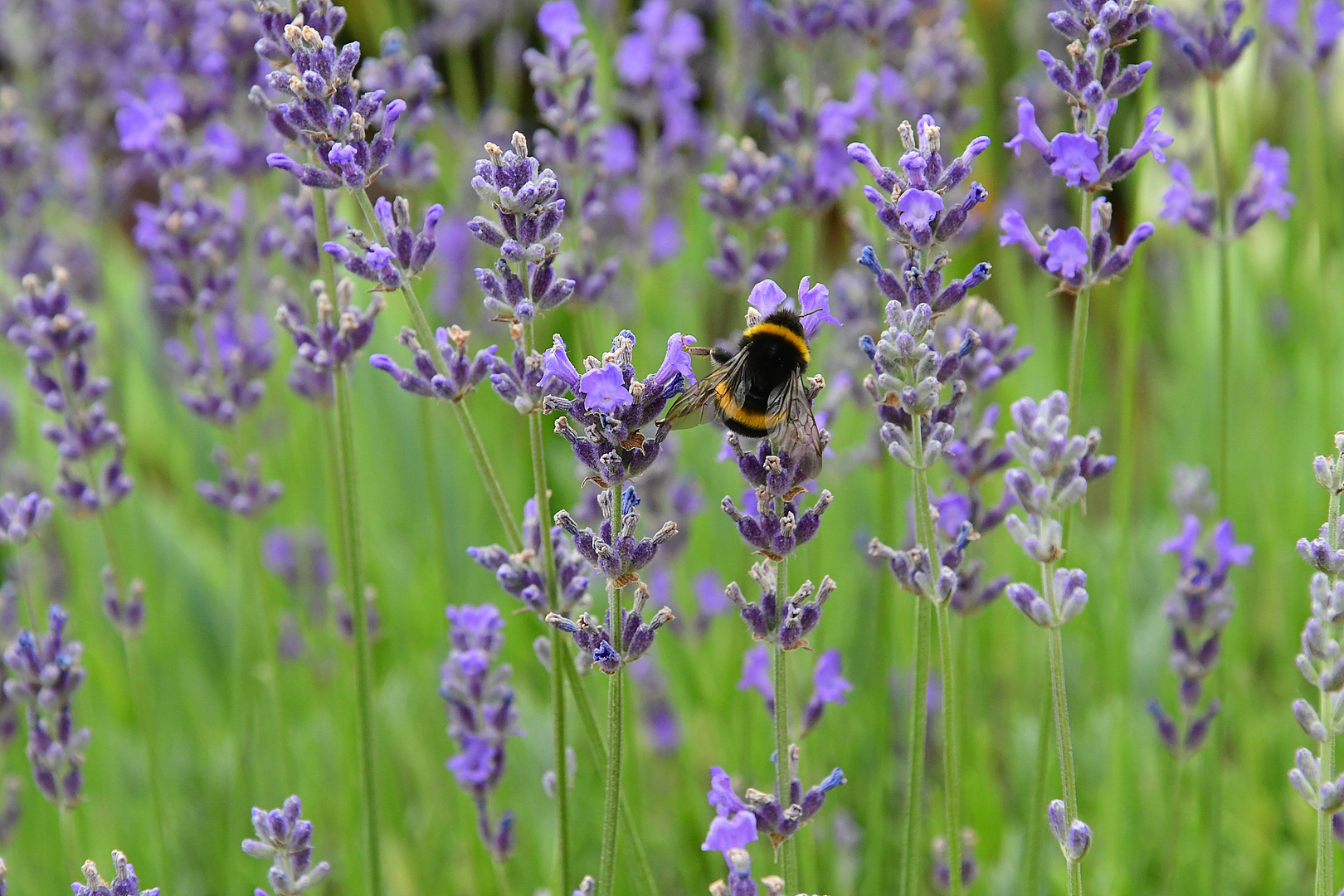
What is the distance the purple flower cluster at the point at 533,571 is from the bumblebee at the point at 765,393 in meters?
0.24

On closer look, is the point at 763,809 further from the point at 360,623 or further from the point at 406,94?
the point at 406,94

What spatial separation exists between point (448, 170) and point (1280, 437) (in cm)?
329

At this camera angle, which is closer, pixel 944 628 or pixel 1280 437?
pixel 944 628

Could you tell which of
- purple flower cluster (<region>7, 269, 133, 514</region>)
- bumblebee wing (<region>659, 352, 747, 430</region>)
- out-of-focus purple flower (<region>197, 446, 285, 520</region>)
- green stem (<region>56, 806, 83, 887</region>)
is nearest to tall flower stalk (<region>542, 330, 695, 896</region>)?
bumblebee wing (<region>659, 352, 747, 430</region>)

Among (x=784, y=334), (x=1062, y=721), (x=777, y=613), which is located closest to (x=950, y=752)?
(x=1062, y=721)

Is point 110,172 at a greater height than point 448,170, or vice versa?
point 448,170

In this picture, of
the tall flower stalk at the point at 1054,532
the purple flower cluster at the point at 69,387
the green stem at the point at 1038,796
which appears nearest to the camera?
the tall flower stalk at the point at 1054,532

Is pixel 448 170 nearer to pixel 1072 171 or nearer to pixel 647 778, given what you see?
pixel 647 778

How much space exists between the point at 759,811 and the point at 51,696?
A: 113 centimetres

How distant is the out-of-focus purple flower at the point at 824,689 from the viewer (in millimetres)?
2037

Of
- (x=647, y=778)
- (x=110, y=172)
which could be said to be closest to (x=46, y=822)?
(x=647, y=778)

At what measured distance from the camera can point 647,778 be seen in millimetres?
3299

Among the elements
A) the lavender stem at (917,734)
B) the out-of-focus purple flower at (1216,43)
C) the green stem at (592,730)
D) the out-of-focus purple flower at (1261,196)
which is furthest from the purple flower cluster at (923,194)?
the out-of-focus purple flower at (1261,196)

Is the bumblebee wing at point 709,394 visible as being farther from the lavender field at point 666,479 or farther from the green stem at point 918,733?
the green stem at point 918,733
